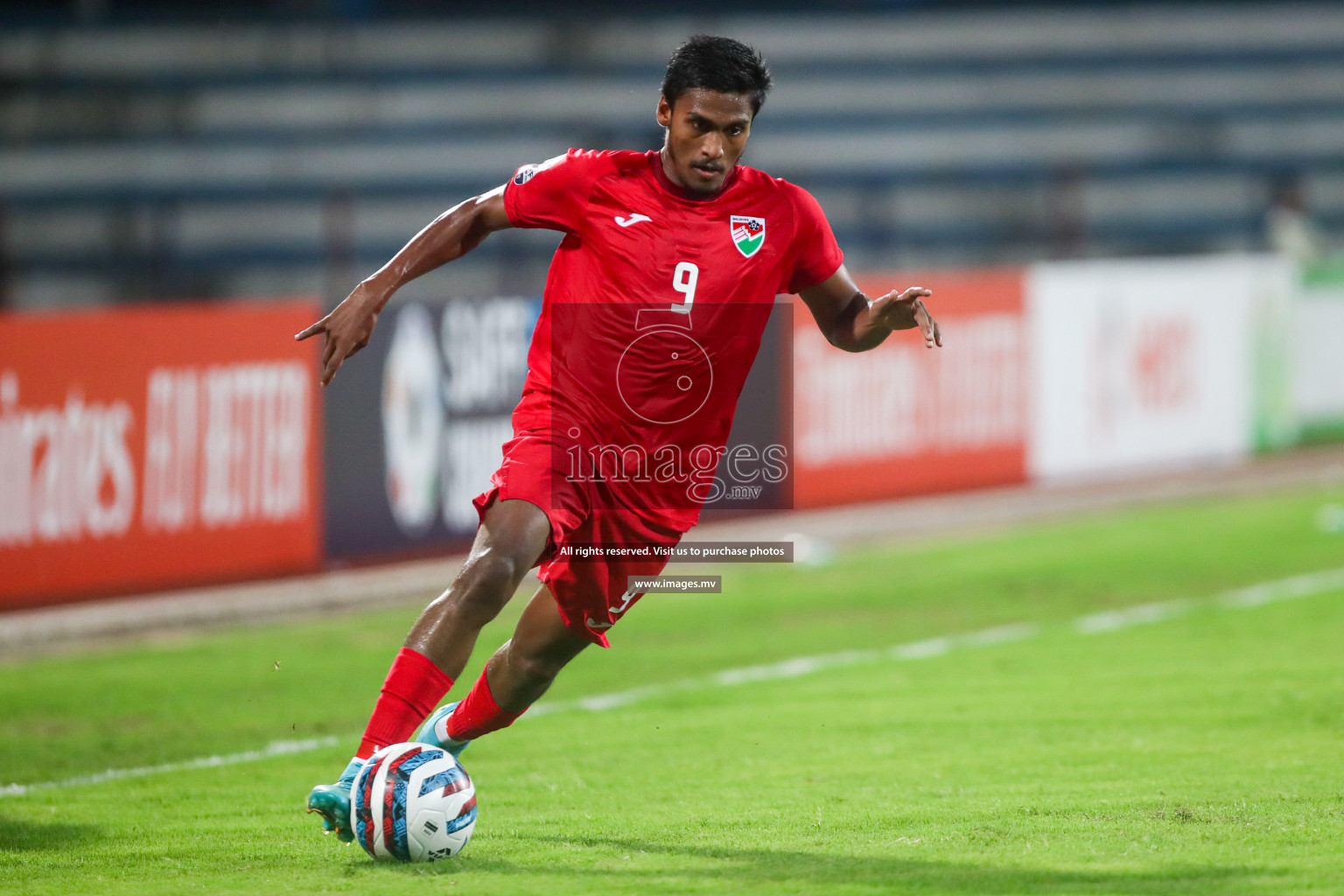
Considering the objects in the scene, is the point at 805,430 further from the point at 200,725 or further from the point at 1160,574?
the point at 200,725

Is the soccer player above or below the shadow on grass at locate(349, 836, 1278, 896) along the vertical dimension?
above

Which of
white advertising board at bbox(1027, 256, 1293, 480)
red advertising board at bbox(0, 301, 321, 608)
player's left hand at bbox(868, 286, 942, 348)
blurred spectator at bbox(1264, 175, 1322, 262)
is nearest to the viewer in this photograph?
player's left hand at bbox(868, 286, 942, 348)

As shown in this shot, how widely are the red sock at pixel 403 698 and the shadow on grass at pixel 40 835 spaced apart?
112 centimetres

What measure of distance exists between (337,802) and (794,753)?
2.22 metres

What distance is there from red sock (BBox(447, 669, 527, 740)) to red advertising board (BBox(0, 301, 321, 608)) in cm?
434

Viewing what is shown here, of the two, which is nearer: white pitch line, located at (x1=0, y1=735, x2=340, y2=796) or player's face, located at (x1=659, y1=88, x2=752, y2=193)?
player's face, located at (x1=659, y1=88, x2=752, y2=193)

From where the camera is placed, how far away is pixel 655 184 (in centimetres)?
529

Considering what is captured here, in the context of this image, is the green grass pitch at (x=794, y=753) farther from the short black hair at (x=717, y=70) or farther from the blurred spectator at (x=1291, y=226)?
the blurred spectator at (x=1291, y=226)

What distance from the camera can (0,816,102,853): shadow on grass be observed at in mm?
5285

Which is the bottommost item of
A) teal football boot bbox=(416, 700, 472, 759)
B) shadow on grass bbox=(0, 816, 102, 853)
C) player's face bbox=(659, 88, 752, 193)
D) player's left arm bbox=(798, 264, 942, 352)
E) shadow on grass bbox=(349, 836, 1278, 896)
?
shadow on grass bbox=(0, 816, 102, 853)

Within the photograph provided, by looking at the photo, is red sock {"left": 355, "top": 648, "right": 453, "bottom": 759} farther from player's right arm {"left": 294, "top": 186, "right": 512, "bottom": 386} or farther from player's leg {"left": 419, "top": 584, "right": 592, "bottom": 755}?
player's right arm {"left": 294, "top": 186, "right": 512, "bottom": 386}

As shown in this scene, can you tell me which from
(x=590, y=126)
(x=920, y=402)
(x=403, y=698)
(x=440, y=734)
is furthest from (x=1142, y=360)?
(x=403, y=698)

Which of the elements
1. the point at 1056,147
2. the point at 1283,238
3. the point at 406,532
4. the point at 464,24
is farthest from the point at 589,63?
the point at 406,532

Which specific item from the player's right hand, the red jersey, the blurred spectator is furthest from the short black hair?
the blurred spectator
